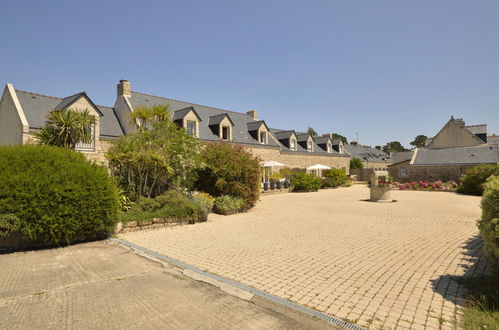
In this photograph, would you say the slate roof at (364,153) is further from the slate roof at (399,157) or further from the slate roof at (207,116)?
the slate roof at (207,116)

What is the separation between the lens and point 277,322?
3.56m

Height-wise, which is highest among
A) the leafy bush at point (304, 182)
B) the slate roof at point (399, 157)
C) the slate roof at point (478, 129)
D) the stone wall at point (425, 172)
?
the slate roof at point (478, 129)

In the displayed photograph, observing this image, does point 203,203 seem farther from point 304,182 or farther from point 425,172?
point 425,172

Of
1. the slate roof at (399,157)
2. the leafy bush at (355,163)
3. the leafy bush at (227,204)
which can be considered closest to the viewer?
the leafy bush at (227,204)

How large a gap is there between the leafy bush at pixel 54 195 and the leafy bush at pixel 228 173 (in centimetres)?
557

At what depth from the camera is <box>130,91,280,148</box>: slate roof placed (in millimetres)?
21733

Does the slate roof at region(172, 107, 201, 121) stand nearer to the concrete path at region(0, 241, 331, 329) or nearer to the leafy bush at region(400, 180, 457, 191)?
the concrete path at region(0, 241, 331, 329)

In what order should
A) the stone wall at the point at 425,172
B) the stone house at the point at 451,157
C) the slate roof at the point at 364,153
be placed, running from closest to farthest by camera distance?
the stone house at the point at 451,157 → the stone wall at the point at 425,172 → the slate roof at the point at 364,153

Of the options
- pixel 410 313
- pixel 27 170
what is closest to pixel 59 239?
pixel 27 170

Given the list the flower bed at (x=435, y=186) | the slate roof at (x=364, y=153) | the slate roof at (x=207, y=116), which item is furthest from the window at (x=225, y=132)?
the slate roof at (x=364, y=153)

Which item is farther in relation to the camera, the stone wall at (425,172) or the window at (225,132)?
the stone wall at (425,172)

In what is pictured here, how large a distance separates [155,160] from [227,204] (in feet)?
12.2

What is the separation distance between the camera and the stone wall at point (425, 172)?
1108 inches

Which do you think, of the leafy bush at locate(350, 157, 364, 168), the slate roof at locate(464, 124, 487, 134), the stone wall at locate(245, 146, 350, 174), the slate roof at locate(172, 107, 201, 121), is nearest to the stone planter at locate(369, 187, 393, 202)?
the stone wall at locate(245, 146, 350, 174)
